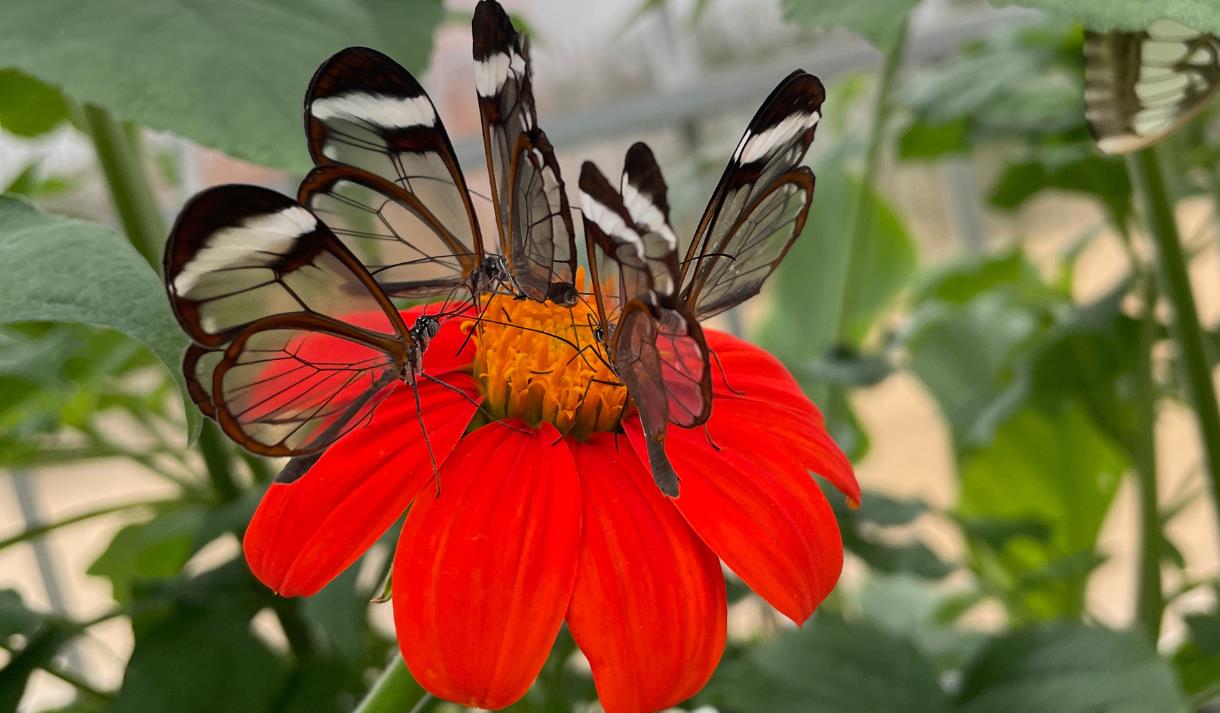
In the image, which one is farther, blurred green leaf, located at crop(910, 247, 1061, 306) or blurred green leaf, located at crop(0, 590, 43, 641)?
blurred green leaf, located at crop(910, 247, 1061, 306)

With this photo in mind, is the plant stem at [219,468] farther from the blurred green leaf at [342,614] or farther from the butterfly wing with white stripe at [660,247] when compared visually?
the butterfly wing with white stripe at [660,247]

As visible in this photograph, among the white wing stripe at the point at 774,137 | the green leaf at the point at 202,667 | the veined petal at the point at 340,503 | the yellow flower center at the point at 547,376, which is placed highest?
the white wing stripe at the point at 774,137

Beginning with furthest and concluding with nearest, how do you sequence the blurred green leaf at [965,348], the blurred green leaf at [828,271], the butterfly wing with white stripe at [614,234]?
the blurred green leaf at [828,271], the blurred green leaf at [965,348], the butterfly wing with white stripe at [614,234]

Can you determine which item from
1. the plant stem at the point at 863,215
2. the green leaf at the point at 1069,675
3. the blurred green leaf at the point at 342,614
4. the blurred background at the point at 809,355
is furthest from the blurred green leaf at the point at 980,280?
the blurred green leaf at the point at 342,614

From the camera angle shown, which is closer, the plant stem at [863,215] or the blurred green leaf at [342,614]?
the blurred green leaf at [342,614]

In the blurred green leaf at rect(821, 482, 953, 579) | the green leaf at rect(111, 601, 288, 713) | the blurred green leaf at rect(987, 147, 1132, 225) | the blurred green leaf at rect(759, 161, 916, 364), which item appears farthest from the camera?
the blurred green leaf at rect(759, 161, 916, 364)

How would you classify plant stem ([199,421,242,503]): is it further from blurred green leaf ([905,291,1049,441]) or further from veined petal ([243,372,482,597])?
blurred green leaf ([905,291,1049,441])

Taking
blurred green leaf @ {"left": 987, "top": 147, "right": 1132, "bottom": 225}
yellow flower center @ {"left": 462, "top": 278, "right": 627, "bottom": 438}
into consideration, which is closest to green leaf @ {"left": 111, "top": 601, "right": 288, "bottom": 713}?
yellow flower center @ {"left": 462, "top": 278, "right": 627, "bottom": 438}

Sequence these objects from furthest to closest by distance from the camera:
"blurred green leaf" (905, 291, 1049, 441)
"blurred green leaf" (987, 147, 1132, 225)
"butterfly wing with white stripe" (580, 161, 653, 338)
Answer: "blurred green leaf" (905, 291, 1049, 441)
"blurred green leaf" (987, 147, 1132, 225)
"butterfly wing with white stripe" (580, 161, 653, 338)
